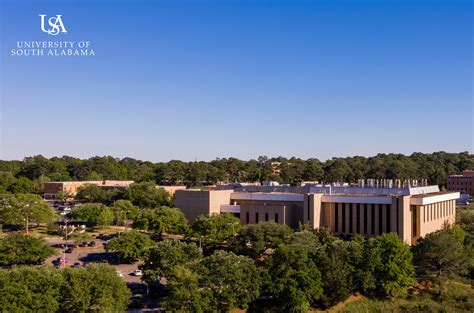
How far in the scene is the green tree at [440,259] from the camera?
1702 inches

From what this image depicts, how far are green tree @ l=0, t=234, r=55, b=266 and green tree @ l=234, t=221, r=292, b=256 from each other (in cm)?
1527

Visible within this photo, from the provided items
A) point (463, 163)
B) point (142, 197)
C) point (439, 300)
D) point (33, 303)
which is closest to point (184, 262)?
point (33, 303)

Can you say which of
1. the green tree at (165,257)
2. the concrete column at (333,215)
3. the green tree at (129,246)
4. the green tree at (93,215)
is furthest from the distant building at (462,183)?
the green tree at (165,257)

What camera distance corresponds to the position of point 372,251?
41.0m

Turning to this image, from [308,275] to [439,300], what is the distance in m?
11.5

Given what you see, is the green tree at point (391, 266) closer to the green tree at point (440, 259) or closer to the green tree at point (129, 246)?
the green tree at point (440, 259)

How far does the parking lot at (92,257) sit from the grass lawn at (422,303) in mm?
15784

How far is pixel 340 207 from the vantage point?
54812mm

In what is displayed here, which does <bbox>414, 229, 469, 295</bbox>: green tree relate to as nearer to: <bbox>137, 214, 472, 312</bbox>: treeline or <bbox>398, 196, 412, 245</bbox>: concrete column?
<bbox>137, 214, 472, 312</bbox>: treeline

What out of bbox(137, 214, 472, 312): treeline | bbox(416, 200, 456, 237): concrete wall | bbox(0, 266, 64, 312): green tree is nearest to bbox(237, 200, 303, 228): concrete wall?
bbox(137, 214, 472, 312): treeline

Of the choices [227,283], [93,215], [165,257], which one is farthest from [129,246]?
[93,215]

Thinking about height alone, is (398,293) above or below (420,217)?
below

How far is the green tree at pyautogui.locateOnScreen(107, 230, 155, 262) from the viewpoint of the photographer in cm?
4627

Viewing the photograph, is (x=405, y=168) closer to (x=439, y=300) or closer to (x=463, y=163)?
(x=463, y=163)
